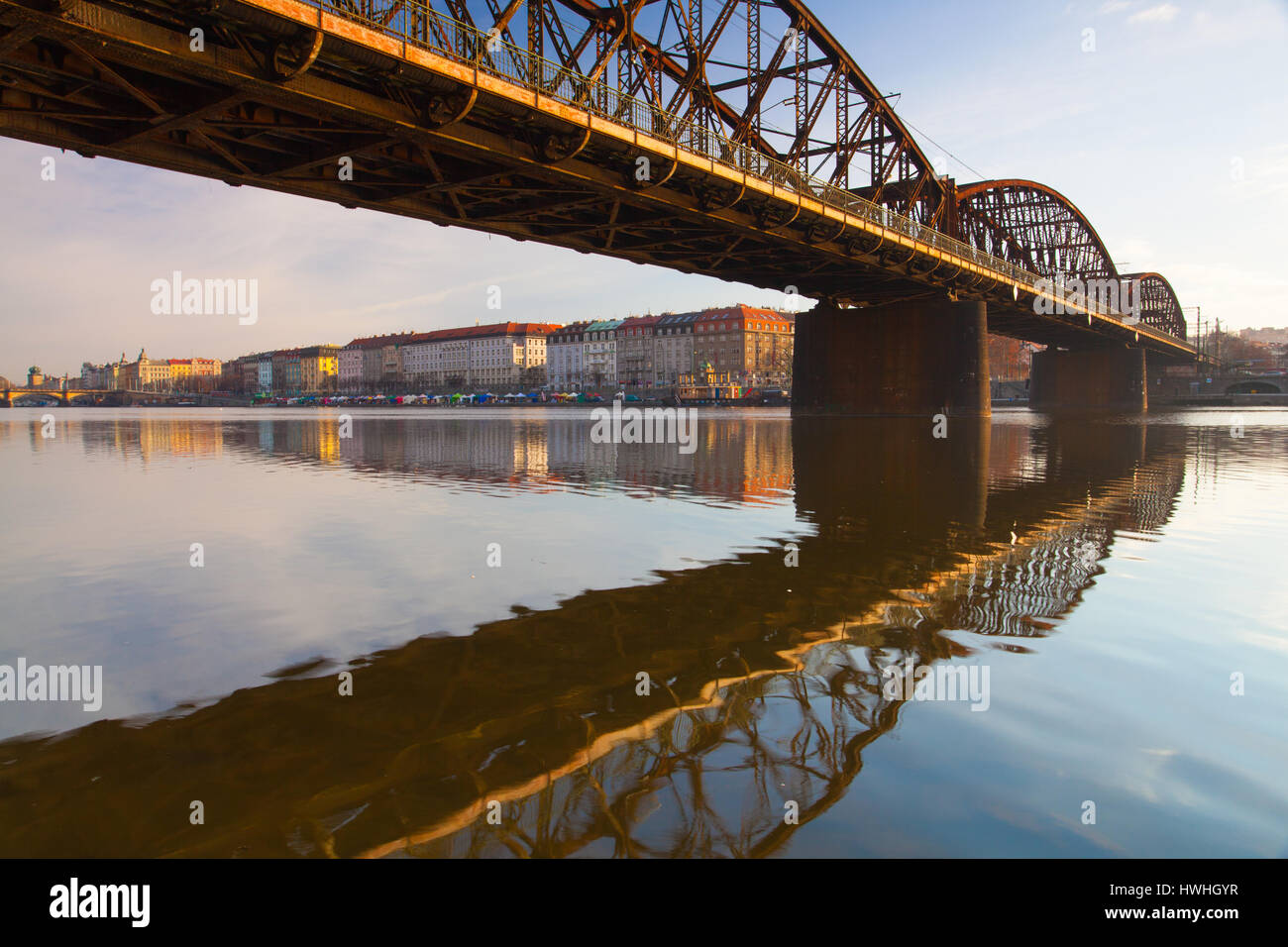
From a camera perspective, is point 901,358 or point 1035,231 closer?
point 901,358

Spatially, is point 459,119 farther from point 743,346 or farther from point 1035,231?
point 743,346

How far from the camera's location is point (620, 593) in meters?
8.75

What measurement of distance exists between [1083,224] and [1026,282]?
4187 centimetres

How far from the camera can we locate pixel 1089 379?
9831 centimetres

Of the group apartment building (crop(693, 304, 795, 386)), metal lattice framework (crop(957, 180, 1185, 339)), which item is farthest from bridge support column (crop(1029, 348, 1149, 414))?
apartment building (crop(693, 304, 795, 386))

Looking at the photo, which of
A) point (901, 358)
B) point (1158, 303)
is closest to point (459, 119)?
point (901, 358)

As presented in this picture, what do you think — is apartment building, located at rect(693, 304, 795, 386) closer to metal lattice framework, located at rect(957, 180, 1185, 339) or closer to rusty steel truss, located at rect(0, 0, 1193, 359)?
metal lattice framework, located at rect(957, 180, 1185, 339)

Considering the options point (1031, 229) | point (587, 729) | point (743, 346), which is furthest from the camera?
point (743, 346)

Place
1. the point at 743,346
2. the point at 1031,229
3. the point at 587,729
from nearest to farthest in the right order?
the point at 587,729 < the point at 1031,229 < the point at 743,346

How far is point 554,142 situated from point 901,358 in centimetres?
3648

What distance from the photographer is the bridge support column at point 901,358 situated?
51344mm

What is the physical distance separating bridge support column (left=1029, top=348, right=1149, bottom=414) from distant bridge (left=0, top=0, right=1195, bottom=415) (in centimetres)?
4987

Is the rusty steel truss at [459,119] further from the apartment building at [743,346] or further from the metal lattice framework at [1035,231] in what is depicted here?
the apartment building at [743,346]
